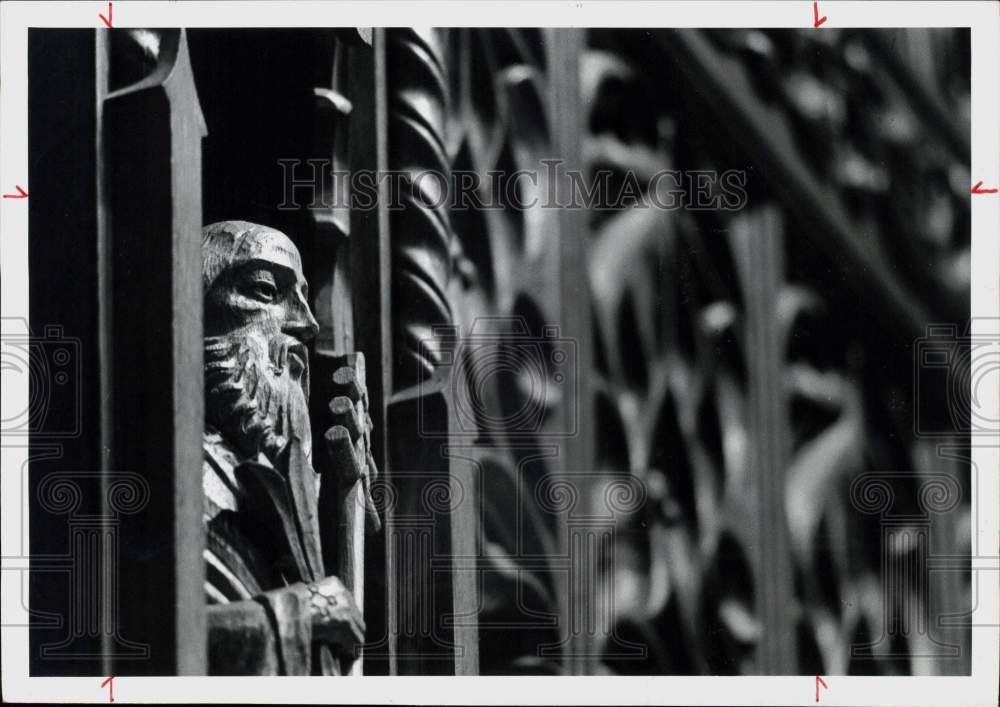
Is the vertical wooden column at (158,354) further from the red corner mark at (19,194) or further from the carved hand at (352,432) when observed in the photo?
the carved hand at (352,432)

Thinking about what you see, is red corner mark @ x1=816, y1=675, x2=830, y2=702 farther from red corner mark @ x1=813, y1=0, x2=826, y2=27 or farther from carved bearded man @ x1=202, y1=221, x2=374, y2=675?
red corner mark @ x1=813, y1=0, x2=826, y2=27

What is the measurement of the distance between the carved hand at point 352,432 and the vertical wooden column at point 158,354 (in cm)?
39

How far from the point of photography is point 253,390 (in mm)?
2893

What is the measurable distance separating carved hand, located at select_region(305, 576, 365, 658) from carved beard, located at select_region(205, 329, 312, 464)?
0.59 ft

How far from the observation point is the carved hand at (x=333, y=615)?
288 centimetres

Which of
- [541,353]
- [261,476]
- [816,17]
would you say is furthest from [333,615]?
[816,17]

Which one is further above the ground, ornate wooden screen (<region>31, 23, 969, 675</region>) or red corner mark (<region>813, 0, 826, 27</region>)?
red corner mark (<region>813, 0, 826, 27</region>)

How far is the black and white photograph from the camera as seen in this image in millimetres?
2893

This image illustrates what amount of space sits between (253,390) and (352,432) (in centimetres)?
30

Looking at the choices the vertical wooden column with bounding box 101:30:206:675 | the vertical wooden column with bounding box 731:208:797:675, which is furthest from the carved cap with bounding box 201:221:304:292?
the vertical wooden column with bounding box 731:208:797:675

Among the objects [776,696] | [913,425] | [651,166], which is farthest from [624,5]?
[776,696]

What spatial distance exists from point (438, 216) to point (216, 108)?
40 cm

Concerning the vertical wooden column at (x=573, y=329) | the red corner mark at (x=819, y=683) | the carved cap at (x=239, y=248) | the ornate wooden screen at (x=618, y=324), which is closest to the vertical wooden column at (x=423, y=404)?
the ornate wooden screen at (x=618, y=324)

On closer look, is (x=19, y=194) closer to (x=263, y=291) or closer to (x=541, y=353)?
(x=263, y=291)
